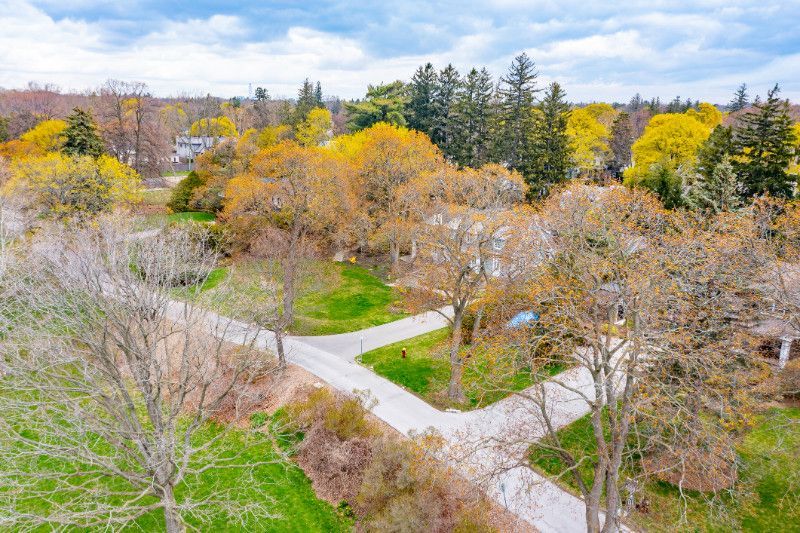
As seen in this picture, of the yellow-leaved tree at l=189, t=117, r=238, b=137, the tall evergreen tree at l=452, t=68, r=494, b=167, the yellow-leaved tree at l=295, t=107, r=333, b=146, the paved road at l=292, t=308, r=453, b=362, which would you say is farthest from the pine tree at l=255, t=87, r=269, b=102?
the paved road at l=292, t=308, r=453, b=362

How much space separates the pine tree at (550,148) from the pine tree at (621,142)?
30.2 m

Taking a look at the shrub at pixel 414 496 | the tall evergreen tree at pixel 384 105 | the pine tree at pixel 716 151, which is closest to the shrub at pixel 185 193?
the tall evergreen tree at pixel 384 105

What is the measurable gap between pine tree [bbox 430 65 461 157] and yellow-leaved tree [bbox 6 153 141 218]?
84.0 ft

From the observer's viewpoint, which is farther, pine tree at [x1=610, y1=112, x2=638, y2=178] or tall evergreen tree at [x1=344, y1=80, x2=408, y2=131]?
pine tree at [x1=610, y1=112, x2=638, y2=178]

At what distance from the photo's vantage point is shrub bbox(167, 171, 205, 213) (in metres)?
41.9

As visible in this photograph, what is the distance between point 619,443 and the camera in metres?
9.74

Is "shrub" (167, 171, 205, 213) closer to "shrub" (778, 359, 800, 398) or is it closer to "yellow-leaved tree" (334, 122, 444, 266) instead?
"yellow-leaved tree" (334, 122, 444, 266)

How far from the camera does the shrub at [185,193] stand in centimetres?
4194

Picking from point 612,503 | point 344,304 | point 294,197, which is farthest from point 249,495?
point 294,197

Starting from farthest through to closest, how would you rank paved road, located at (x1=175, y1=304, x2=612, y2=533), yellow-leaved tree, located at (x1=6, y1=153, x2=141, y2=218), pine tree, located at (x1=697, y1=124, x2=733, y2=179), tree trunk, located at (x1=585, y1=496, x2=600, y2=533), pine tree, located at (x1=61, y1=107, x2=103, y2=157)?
1. pine tree, located at (x1=61, y1=107, x2=103, y2=157)
2. yellow-leaved tree, located at (x1=6, y1=153, x2=141, y2=218)
3. pine tree, located at (x1=697, y1=124, x2=733, y2=179)
4. paved road, located at (x1=175, y1=304, x2=612, y2=533)
5. tree trunk, located at (x1=585, y1=496, x2=600, y2=533)

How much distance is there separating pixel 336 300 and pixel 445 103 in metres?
23.7

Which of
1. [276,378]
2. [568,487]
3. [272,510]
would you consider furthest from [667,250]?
[276,378]

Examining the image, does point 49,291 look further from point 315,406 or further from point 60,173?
point 60,173

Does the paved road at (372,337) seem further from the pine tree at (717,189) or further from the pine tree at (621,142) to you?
the pine tree at (621,142)
